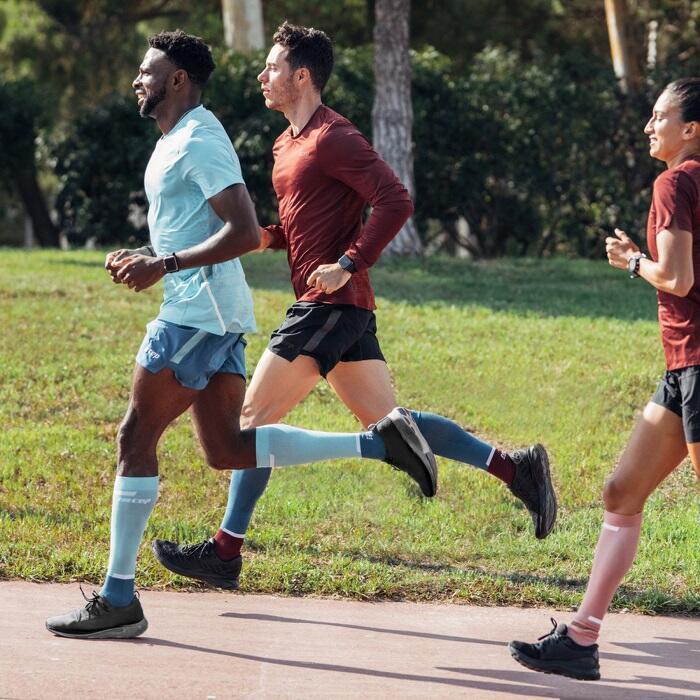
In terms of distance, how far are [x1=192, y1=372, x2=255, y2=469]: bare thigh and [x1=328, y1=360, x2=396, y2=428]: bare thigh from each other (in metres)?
0.67

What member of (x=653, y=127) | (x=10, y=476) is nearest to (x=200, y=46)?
(x=653, y=127)

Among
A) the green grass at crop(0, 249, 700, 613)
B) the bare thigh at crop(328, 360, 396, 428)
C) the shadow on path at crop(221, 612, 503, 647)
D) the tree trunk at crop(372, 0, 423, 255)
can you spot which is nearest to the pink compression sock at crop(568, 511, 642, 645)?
the shadow on path at crop(221, 612, 503, 647)

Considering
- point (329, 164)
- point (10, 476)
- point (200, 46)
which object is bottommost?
point (10, 476)

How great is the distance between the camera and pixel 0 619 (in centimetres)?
515

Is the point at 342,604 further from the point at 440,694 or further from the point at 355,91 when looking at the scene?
the point at 355,91

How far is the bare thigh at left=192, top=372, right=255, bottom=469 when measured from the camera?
5.08 m

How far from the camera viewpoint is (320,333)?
5523mm

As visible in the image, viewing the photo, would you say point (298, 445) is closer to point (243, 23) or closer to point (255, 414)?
point (255, 414)

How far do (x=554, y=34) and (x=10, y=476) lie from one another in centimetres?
2519

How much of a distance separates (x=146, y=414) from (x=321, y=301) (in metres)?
0.98

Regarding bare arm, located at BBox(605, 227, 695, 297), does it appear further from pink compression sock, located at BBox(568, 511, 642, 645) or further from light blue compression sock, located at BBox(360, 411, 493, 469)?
light blue compression sock, located at BBox(360, 411, 493, 469)

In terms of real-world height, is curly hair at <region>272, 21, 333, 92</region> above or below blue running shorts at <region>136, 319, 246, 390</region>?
above

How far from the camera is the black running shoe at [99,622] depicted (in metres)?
4.89

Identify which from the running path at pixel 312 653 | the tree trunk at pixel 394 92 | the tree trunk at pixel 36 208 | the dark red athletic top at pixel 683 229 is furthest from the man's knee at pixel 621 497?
the tree trunk at pixel 36 208
